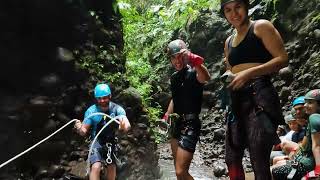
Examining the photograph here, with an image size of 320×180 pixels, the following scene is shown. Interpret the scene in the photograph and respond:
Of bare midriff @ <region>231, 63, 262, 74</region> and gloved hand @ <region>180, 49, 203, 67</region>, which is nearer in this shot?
bare midriff @ <region>231, 63, 262, 74</region>

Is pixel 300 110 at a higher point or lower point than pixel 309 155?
higher

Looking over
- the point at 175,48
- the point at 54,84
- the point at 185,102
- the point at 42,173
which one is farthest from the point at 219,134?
the point at 175,48

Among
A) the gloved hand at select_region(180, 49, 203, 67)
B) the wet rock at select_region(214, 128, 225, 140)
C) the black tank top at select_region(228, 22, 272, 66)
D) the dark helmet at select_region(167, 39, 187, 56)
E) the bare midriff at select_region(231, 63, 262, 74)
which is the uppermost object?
the dark helmet at select_region(167, 39, 187, 56)

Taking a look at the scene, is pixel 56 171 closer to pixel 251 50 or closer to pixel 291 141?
pixel 291 141

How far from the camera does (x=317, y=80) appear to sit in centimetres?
904

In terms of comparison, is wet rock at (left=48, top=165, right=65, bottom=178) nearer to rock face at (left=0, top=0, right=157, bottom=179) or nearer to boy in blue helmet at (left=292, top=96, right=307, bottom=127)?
rock face at (left=0, top=0, right=157, bottom=179)

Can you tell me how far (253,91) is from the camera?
3150 mm

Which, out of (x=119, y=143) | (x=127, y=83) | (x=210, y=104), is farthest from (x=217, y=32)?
(x=119, y=143)

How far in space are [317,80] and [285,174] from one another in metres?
4.36

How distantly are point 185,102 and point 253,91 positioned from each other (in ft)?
6.54

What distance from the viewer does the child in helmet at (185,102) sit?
488 cm

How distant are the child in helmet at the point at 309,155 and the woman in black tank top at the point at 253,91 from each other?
1.68 m

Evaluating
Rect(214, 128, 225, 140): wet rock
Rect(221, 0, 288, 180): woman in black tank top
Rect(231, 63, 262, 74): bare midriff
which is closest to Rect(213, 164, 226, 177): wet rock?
Rect(214, 128, 225, 140): wet rock

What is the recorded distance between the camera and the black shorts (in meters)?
4.91
